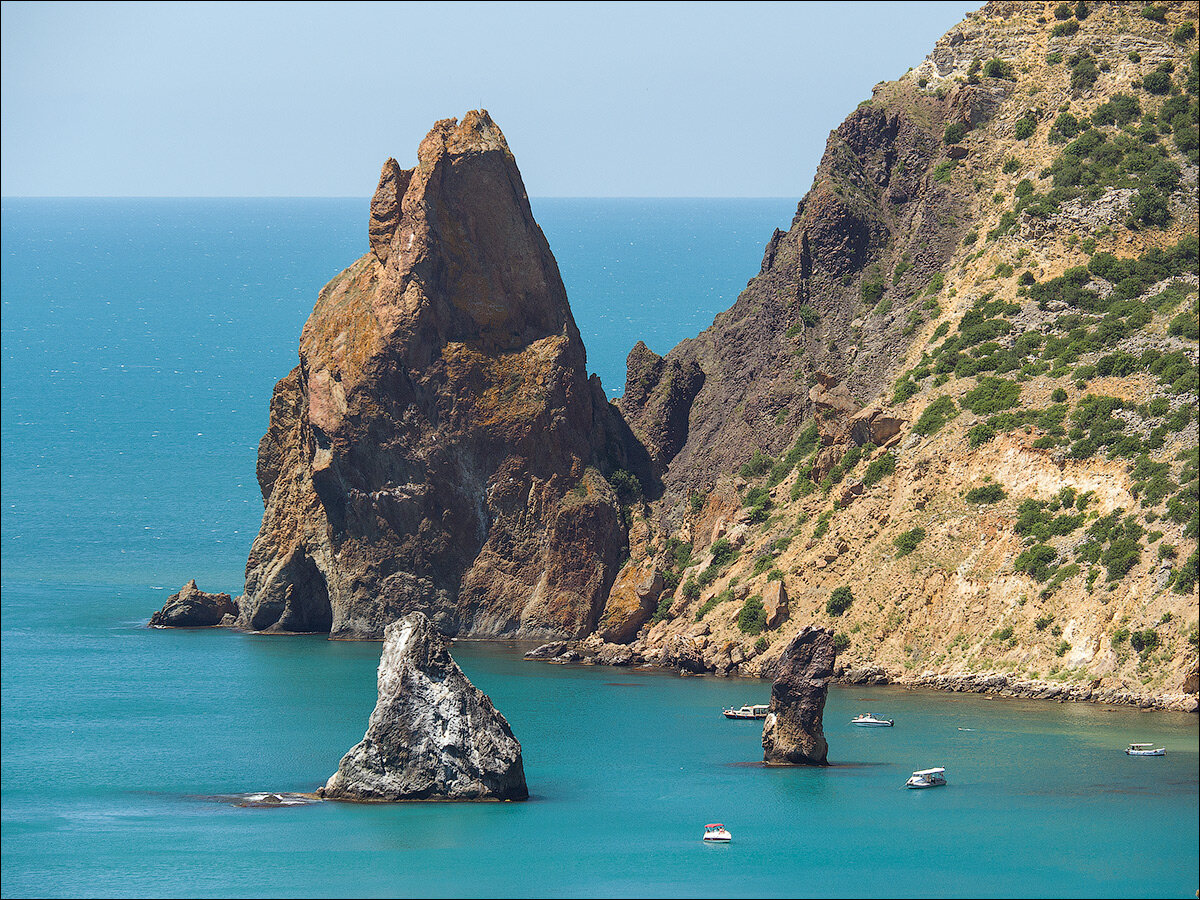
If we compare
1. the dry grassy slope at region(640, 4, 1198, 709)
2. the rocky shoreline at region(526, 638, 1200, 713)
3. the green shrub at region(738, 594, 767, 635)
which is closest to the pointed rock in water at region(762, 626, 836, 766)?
the rocky shoreline at region(526, 638, 1200, 713)

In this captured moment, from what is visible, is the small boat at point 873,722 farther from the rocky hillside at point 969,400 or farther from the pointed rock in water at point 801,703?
the rocky hillside at point 969,400

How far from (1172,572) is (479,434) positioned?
5421 cm

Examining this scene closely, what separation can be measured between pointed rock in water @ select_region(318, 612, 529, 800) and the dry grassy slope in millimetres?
33918

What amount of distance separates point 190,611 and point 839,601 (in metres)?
53.6

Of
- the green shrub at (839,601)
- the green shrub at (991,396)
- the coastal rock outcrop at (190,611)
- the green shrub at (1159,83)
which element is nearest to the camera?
the green shrub at (839,601)

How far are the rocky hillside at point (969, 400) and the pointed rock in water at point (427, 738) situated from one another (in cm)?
3360

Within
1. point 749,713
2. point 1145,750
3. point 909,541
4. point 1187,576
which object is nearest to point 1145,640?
point 1187,576

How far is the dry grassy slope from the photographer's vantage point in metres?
113

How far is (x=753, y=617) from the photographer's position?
130 metres

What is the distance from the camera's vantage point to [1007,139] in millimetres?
152125

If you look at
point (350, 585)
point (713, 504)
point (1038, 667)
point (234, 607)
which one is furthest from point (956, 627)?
point (234, 607)

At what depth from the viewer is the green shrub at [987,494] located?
125 meters

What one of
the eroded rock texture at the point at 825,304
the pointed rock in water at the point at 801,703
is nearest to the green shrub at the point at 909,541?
the eroded rock texture at the point at 825,304

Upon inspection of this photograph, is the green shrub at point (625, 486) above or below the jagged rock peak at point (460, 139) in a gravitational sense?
below
